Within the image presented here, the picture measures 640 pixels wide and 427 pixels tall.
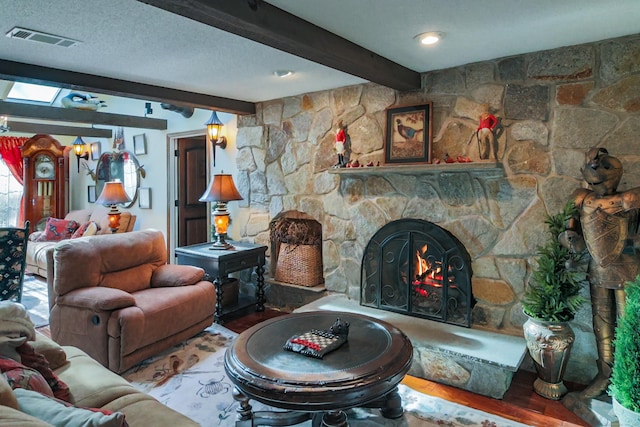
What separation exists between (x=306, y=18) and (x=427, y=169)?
1457 mm

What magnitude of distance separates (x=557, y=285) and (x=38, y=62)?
12.5ft

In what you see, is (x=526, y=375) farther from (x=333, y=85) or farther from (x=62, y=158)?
(x=62, y=158)

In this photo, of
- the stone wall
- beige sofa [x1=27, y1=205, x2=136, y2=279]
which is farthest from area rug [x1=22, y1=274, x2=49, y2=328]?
the stone wall

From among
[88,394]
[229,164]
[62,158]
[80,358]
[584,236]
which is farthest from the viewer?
[62,158]

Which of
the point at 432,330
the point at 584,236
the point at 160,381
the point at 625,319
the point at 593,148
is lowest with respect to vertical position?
the point at 160,381

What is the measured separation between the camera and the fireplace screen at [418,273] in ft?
10.1

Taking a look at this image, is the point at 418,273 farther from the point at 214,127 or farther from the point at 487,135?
the point at 214,127

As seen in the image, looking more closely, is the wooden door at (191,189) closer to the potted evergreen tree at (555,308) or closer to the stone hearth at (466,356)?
the stone hearth at (466,356)

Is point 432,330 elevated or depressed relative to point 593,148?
depressed

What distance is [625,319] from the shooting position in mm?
1848

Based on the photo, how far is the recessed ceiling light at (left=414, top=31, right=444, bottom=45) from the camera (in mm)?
2342

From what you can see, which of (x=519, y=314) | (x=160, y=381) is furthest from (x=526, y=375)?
(x=160, y=381)

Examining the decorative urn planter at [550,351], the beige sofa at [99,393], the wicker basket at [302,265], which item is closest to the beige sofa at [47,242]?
the wicker basket at [302,265]

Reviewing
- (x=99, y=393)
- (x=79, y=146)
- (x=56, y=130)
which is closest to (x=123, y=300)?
(x=99, y=393)
